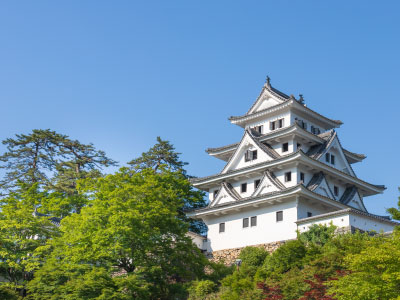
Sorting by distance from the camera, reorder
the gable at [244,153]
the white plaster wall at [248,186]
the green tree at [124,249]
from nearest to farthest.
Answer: the green tree at [124,249], the white plaster wall at [248,186], the gable at [244,153]

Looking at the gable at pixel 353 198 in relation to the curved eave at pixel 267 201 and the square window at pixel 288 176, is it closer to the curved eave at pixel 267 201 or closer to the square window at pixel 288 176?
the curved eave at pixel 267 201

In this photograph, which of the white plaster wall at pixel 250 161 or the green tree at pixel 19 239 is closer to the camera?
the green tree at pixel 19 239

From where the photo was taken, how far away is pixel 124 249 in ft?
111

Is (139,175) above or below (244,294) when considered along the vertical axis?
above

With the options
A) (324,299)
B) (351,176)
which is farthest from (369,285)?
(351,176)

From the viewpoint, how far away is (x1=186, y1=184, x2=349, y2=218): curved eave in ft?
128

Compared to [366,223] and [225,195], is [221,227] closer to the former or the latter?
[225,195]

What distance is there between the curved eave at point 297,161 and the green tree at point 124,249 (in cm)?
938

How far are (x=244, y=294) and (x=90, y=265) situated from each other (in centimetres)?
949

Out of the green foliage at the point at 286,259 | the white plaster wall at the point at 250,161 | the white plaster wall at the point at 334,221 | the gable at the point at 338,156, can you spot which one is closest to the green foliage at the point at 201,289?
the green foliage at the point at 286,259

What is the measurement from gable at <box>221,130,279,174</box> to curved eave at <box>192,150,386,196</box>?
1.10 m

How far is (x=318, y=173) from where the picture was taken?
4312 centimetres

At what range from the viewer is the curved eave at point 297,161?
41162 mm

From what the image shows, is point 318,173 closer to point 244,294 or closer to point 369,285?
point 244,294
